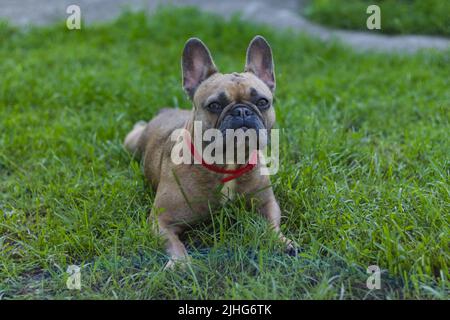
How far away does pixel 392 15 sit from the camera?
7336 millimetres

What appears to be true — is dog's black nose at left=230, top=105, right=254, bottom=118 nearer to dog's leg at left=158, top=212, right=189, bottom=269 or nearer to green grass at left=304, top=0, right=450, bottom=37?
dog's leg at left=158, top=212, right=189, bottom=269

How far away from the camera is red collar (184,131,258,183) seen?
11.3 feet

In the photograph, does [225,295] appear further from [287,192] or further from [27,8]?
[27,8]

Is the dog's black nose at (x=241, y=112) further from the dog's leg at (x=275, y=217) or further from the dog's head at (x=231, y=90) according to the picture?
the dog's leg at (x=275, y=217)

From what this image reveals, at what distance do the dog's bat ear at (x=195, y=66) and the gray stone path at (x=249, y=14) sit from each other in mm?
3509

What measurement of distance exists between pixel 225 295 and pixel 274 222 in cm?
70

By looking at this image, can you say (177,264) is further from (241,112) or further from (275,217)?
(241,112)

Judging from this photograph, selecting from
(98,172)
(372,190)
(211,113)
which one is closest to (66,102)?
(98,172)

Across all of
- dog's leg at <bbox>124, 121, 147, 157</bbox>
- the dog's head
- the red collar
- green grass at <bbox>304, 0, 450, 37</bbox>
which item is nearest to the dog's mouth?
the dog's head

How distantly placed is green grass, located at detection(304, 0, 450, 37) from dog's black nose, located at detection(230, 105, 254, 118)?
4.08m

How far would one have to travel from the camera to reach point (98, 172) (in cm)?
433

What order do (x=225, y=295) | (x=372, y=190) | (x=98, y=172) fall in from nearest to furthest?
(x=225, y=295), (x=372, y=190), (x=98, y=172)

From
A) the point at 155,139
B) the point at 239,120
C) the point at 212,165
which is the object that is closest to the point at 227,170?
the point at 212,165

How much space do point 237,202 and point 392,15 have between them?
15.1 feet
